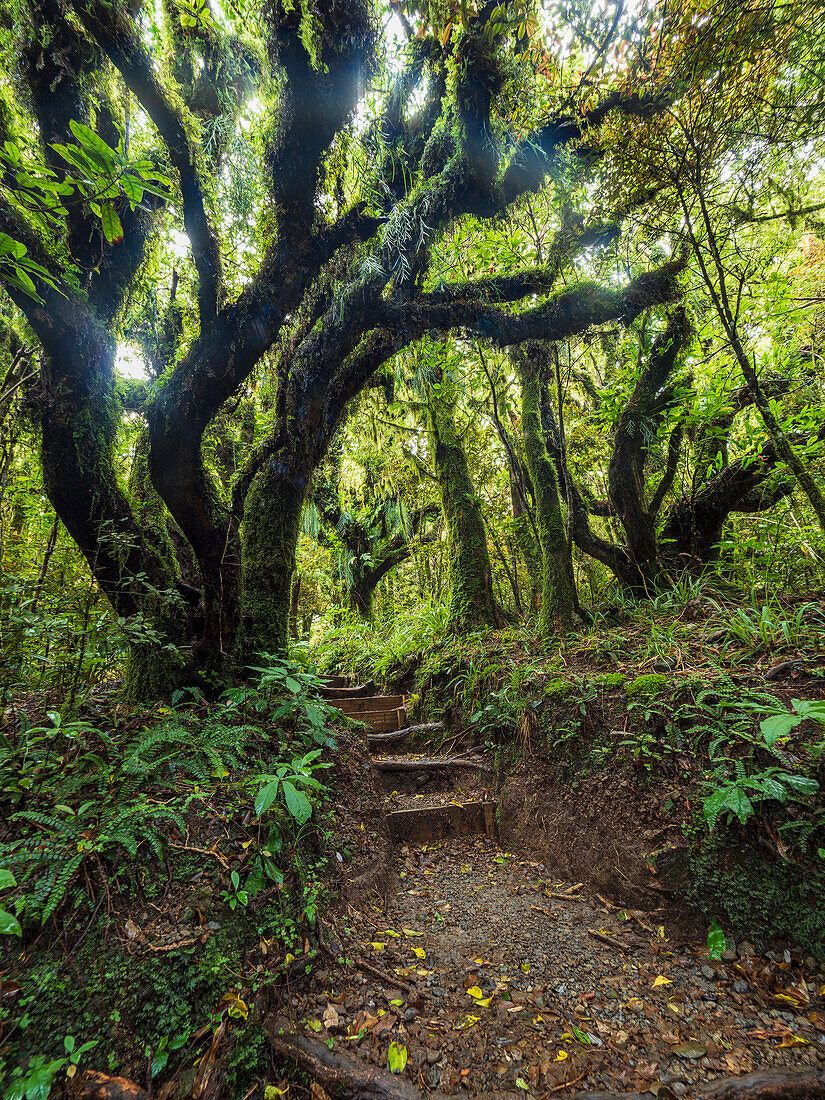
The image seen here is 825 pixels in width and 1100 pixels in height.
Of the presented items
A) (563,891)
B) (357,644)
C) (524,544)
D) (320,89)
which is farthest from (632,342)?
(357,644)

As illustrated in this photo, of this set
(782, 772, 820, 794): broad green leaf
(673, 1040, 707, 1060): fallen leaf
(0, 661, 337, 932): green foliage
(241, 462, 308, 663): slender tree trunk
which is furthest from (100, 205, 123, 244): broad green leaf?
(782, 772, 820, 794): broad green leaf

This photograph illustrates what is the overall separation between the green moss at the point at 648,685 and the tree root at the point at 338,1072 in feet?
7.92

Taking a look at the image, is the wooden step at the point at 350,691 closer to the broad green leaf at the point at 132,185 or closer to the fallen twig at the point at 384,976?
the fallen twig at the point at 384,976

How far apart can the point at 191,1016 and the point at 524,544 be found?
5.74m

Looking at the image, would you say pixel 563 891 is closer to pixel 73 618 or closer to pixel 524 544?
pixel 73 618

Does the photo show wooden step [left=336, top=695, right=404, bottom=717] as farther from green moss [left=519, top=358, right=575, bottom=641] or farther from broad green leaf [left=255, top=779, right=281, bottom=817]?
broad green leaf [left=255, top=779, right=281, bottom=817]

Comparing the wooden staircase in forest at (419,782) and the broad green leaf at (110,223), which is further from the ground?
the broad green leaf at (110,223)

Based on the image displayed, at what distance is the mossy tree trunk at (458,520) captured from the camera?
19.7 feet

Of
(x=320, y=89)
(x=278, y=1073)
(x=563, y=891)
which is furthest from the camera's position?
(x=320, y=89)

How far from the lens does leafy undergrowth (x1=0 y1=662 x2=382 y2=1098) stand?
142 centimetres

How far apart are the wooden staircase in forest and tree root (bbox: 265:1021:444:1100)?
4.88ft

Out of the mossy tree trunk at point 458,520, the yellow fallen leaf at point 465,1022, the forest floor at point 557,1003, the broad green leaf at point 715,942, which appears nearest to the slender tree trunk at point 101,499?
the forest floor at point 557,1003

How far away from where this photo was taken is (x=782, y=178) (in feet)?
12.6

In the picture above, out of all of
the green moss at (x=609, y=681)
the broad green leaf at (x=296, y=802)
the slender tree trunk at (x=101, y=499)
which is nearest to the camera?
the broad green leaf at (x=296, y=802)
